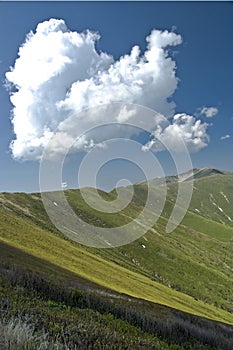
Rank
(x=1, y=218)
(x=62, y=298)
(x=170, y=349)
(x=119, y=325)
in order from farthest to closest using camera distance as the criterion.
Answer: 1. (x=1, y=218)
2. (x=62, y=298)
3. (x=119, y=325)
4. (x=170, y=349)

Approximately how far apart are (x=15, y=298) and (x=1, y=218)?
109491mm

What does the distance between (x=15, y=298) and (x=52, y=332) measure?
11.8 ft

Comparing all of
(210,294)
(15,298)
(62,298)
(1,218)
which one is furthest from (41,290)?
(210,294)

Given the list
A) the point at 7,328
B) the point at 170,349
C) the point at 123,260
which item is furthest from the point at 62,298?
the point at 123,260

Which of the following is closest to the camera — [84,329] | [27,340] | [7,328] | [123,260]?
[27,340]

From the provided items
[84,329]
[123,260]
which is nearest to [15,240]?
[84,329]

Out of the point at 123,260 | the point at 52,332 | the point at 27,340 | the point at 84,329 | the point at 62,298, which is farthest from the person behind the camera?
the point at 123,260

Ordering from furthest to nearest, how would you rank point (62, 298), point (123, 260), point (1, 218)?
1. point (123, 260)
2. point (1, 218)
3. point (62, 298)

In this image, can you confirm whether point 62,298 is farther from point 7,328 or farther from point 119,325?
point 7,328

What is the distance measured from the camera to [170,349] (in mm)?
10414

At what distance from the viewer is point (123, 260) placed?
19312 cm

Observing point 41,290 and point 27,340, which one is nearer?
point 27,340

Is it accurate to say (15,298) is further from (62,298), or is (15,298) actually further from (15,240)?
(15,240)

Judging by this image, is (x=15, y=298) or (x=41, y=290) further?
(x=41, y=290)
